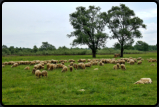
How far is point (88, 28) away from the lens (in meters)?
A: 34.7

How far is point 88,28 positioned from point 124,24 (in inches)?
386

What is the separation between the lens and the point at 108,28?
129 feet

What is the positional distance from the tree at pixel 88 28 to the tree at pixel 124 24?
240 centimetres

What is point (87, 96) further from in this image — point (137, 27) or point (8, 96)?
point (137, 27)

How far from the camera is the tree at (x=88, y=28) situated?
3503 centimetres

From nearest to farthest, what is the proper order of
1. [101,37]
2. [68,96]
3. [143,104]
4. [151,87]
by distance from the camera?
[143,104]
[68,96]
[151,87]
[101,37]

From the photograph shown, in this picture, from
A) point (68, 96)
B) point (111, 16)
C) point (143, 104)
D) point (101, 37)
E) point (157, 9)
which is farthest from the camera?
point (111, 16)

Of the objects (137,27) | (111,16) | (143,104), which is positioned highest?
(111,16)

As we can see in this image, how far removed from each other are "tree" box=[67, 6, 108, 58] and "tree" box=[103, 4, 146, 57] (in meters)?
2.40

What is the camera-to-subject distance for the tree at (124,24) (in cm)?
3691

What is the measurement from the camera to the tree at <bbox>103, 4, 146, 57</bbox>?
121ft

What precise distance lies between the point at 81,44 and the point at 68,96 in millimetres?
30355

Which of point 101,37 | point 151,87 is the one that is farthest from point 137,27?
point 151,87

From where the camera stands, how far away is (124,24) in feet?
125
